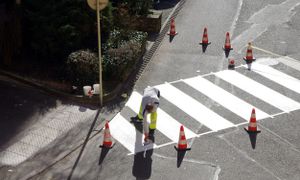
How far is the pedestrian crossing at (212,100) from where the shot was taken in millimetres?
17062

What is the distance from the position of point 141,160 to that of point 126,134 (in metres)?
1.44

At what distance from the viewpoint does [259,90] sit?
19.4m

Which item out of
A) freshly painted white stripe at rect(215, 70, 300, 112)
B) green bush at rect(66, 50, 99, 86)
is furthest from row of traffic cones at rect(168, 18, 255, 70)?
green bush at rect(66, 50, 99, 86)

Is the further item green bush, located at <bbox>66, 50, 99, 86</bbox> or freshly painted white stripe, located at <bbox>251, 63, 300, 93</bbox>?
freshly painted white stripe, located at <bbox>251, 63, 300, 93</bbox>

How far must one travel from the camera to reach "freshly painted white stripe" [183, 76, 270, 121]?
18.0m

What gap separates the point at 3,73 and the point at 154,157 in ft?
20.0

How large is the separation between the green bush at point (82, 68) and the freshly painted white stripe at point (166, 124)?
4.57 ft

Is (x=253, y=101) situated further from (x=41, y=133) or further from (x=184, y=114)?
(x=41, y=133)

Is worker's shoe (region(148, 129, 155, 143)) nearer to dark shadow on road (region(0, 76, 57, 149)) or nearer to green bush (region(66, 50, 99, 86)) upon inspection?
green bush (region(66, 50, 99, 86))

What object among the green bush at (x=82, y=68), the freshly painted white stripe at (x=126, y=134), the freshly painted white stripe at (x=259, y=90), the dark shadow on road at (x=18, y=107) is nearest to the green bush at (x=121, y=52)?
the green bush at (x=82, y=68)

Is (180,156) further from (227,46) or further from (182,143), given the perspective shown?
(227,46)

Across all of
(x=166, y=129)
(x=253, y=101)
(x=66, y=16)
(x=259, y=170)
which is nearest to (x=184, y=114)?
(x=166, y=129)

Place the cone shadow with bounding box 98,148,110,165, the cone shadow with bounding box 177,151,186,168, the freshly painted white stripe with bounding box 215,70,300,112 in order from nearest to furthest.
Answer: the cone shadow with bounding box 177,151,186,168 → the cone shadow with bounding box 98,148,110,165 → the freshly painted white stripe with bounding box 215,70,300,112

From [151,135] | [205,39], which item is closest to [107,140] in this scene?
[151,135]
